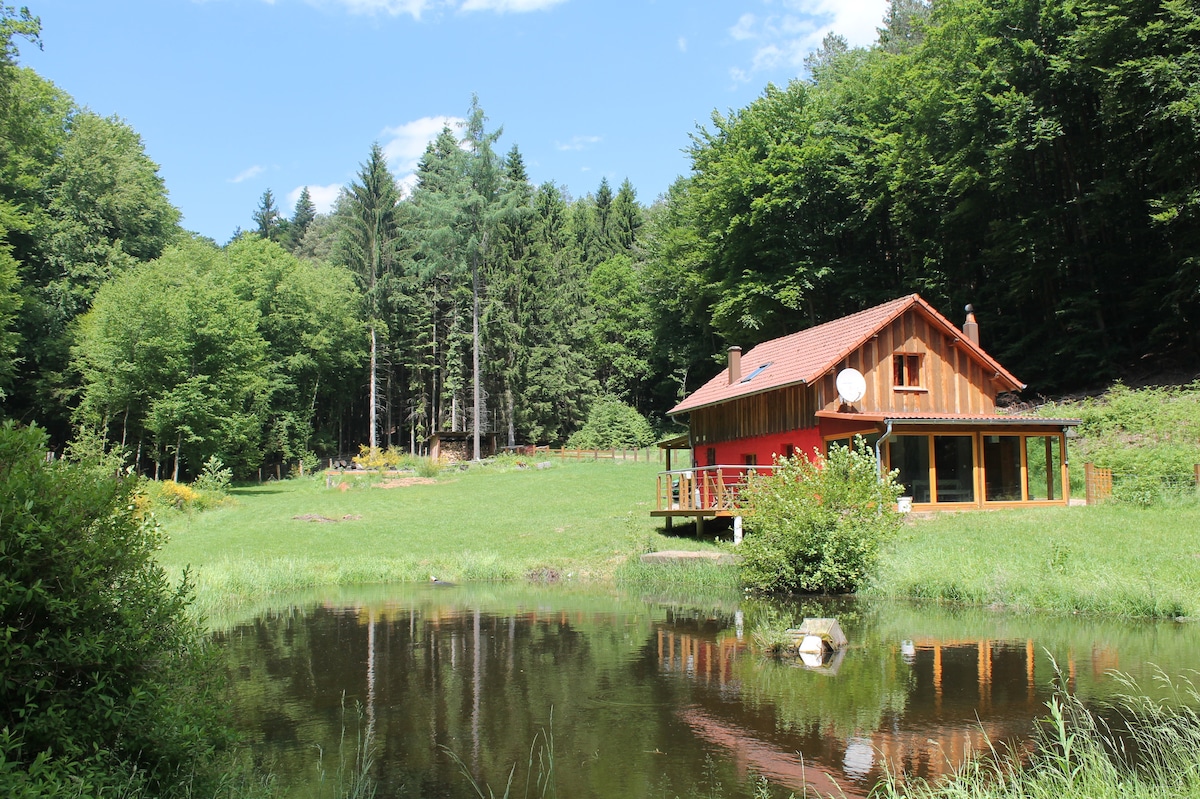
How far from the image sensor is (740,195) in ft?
157

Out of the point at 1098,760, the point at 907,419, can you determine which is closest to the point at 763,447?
the point at 907,419

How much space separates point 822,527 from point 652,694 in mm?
7482

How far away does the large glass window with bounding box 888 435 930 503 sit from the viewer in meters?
25.3

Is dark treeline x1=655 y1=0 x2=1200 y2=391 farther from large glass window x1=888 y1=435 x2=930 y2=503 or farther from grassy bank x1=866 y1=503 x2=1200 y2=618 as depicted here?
grassy bank x1=866 y1=503 x2=1200 y2=618

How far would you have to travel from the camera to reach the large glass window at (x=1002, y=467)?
25281 mm

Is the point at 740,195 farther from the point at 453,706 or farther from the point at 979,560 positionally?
the point at 453,706

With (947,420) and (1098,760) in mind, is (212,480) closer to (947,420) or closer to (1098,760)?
(947,420)

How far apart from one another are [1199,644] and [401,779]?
1054cm

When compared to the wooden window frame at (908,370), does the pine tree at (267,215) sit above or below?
above

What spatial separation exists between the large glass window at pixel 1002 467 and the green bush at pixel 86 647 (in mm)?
23730

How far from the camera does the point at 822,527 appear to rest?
16984 mm

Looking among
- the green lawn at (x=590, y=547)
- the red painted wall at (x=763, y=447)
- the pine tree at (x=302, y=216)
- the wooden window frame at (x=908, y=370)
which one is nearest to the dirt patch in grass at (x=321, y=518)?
the green lawn at (x=590, y=547)

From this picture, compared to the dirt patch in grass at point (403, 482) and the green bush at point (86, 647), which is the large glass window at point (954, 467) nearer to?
the green bush at point (86, 647)

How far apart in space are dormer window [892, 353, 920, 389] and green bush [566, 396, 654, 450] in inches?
1188
